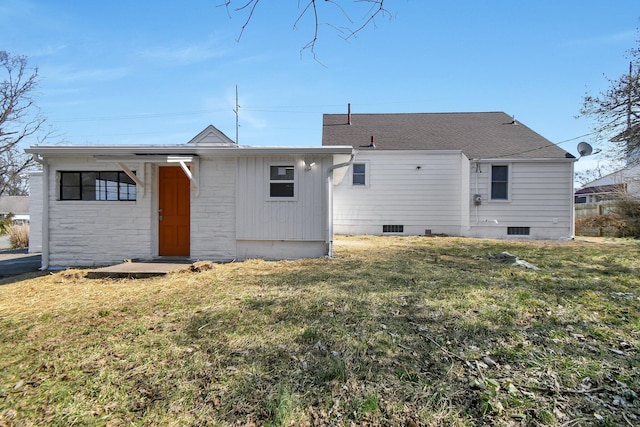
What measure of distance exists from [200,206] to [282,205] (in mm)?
1959

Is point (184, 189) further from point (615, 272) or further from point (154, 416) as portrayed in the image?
point (615, 272)

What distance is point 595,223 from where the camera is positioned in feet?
50.6

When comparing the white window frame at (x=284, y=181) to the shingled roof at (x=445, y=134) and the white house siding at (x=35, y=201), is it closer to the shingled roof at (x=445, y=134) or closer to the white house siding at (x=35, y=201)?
the shingled roof at (x=445, y=134)

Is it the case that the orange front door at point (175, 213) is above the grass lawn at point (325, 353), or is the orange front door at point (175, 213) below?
above

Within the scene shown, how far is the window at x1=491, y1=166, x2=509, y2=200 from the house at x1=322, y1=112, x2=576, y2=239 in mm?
34

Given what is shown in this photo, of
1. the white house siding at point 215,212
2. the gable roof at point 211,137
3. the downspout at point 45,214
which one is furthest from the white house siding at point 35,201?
the white house siding at point 215,212

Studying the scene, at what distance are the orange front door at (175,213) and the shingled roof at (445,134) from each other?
7.74 meters

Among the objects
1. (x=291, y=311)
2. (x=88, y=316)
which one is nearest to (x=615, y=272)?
(x=291, y=311)

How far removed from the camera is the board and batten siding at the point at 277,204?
7445 millimetres

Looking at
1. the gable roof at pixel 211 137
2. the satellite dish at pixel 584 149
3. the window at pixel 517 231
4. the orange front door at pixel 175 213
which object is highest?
the gable roof at pixel 211 137

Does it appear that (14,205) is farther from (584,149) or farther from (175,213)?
(584,149)

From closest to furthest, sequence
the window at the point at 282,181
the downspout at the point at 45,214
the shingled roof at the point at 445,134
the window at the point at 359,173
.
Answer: the downspout at the point at 45,214
the window at the point at 282,181
the shingled roof at the point at 445,134
the window at the point at 359,173

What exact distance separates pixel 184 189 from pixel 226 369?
5914 mm

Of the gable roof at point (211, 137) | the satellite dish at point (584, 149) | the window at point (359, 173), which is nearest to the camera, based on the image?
the satellite dish at point (584, 149)
